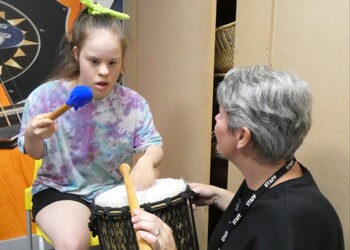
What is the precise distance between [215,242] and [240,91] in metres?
0.42

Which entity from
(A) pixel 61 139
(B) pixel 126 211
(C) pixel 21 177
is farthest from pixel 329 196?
(C) pixel 21 177

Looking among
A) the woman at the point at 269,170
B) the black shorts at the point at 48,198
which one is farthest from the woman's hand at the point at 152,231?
the black shorts at the point at 48,198

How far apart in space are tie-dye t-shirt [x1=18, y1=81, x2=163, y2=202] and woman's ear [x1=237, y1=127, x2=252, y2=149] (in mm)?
530

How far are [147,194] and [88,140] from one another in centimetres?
46

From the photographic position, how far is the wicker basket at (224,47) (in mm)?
1412

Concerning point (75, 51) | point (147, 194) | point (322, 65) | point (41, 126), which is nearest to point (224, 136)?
point (147, 194)

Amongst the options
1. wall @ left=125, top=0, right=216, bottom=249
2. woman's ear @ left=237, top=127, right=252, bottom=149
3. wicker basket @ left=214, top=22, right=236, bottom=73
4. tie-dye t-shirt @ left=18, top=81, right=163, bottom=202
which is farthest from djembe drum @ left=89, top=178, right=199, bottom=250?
wicker basket @ left=214, top=22, right=236, bottom=73

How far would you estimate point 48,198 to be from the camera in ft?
4.11

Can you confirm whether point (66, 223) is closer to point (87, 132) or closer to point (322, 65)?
point (87, 132)

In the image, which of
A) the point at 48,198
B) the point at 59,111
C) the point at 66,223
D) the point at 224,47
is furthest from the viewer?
the point at 224,47

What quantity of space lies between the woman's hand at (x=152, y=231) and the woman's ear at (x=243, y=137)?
0.89ft

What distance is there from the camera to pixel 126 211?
0.90m

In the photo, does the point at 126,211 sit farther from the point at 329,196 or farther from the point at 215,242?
the point at 329,196

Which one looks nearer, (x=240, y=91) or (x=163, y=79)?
(x=240, y=91)
